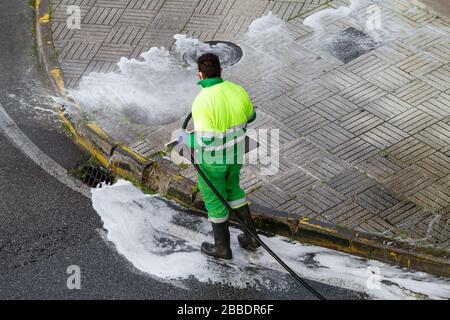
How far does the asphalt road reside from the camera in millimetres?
8508

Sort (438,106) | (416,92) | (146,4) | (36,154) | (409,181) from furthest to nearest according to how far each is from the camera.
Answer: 1. (146,4)
2. (416,92)
3. (438,106)
4. (36,154)
5. (409,181)

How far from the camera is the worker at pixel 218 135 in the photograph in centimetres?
827

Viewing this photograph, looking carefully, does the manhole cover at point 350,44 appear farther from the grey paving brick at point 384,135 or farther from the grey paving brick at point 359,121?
the grey paving brick at point 384,135

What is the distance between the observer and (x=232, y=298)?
844 cm

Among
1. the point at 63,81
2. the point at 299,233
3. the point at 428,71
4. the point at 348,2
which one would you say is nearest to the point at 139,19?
the point at 63,81

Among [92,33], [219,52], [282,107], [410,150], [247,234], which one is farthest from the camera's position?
[92,33]

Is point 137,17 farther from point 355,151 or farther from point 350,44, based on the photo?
point 355,151

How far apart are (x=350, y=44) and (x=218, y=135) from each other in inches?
154

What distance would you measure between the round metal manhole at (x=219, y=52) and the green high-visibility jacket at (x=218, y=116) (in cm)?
315

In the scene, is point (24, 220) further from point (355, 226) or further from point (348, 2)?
point (348, 2)

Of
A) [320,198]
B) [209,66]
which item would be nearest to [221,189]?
[209,66]

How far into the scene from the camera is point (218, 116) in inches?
325

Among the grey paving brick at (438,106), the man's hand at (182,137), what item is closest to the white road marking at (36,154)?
the man's hand at (182,137)
